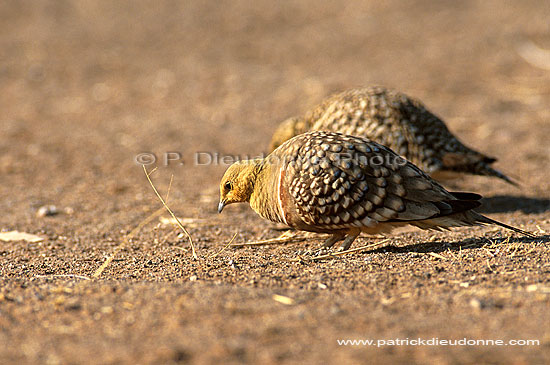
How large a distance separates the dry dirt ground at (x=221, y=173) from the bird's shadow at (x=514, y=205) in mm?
39

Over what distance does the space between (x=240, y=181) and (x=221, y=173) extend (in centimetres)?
328

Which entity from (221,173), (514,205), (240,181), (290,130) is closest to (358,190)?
(240,181)

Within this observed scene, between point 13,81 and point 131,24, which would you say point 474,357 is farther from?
point 131,24

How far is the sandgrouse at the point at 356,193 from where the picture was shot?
4715mm

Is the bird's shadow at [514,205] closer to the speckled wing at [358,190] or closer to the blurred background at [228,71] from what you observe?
the blurred background at [228,71]

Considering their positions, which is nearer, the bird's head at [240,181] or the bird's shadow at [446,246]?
the bird's shadow at [446,246]

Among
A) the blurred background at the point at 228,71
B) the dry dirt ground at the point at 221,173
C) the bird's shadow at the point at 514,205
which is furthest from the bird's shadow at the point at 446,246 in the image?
the blurred background at the point at 228,71

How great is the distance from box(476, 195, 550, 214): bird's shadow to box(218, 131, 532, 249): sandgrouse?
199 cm

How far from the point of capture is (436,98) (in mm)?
11305

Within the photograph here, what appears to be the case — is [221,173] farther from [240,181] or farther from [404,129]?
[240,181]

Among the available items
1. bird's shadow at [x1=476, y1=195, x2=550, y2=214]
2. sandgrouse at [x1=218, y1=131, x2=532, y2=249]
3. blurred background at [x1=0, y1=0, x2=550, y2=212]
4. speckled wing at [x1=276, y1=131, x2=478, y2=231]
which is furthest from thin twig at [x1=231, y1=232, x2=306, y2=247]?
blurred background at [x1=0, y1=0, x2=550, y2=212]

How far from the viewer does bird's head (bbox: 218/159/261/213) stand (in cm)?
541

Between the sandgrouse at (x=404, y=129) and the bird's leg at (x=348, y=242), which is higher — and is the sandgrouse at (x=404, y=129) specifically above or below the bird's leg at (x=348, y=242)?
above

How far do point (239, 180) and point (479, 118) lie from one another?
20.3 feet
